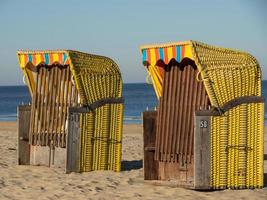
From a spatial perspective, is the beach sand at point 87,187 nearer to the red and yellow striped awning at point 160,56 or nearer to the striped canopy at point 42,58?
the red and yellow striped awning at point 160,56

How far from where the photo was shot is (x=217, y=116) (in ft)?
28.7

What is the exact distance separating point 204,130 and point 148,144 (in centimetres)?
139

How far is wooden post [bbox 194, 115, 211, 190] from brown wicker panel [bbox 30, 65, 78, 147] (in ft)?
10.7

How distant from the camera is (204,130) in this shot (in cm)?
876

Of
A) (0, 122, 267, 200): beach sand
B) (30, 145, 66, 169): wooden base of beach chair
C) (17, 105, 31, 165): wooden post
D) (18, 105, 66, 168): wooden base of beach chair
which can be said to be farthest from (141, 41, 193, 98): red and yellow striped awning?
(17, 105, 31, 165): wooden post

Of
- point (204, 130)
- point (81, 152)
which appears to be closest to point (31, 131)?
point (81, 152)

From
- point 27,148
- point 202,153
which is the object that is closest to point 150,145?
point 202,153

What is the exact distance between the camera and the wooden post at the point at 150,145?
975 cm

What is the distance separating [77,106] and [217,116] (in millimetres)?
3128

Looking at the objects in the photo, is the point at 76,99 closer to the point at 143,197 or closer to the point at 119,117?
the point at 119,117

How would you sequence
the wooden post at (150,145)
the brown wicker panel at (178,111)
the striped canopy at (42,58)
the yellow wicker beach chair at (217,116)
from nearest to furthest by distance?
the yellow wicker beach chair at (217,116), the brown wicker panel at (178,111), the wooden post at (150,145), the striped canopy at (42,58)

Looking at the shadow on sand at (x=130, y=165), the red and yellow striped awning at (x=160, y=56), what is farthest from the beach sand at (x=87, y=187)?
the red and yellow striped awning at (x=160, y=56)

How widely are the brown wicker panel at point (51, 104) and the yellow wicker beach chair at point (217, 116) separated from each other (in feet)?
8.31

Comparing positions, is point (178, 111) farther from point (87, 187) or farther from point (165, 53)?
point (87, 187)
